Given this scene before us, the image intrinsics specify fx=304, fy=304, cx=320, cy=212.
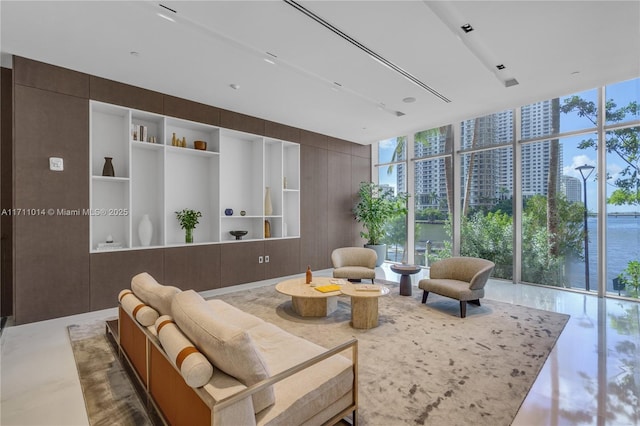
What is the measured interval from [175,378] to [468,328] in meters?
3.26

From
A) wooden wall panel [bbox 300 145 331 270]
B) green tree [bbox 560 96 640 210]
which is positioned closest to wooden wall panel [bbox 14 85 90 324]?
wooden wall panel [bbox 300 145 331 270]

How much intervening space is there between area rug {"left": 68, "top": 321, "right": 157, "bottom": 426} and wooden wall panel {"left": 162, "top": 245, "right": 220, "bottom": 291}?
1473 mm

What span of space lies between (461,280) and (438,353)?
184cm

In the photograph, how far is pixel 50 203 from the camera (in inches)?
151

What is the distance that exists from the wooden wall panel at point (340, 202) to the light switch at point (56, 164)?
4.97m

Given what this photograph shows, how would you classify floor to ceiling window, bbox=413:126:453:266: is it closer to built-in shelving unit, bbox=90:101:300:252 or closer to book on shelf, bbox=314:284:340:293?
built-in shelving unit, bbox=90:101:300:252

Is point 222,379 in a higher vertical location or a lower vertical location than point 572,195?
lower

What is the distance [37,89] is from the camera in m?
3.75

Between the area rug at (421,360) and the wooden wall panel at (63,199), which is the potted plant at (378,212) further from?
the wooden wall panel at (63,199)

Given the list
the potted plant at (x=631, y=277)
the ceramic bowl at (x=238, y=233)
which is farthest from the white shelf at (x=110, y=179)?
the potted plant at (x=631, y=277)

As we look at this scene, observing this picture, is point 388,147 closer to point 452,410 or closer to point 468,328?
point 468,328

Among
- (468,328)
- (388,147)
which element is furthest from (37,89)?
(388,147)

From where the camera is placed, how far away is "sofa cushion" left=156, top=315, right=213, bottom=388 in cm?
140

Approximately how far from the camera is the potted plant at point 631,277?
474 cm
